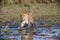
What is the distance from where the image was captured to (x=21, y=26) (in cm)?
1240

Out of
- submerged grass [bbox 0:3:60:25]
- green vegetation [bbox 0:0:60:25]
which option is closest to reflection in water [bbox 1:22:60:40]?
green vegetation [bbox 0:0:60:25]

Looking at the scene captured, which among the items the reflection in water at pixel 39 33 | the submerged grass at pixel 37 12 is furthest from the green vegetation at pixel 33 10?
the reflection in water at pixel 39 33

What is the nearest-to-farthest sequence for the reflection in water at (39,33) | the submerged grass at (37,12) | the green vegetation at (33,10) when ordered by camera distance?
the reflection in water at (39,33) < the submerged grass at (37,12) < the green vegetation at (33,10)

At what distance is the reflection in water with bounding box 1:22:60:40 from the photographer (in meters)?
10.6

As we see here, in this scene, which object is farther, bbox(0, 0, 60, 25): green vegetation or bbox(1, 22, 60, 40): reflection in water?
bbox(0, 0, 60, 25): green vegetation

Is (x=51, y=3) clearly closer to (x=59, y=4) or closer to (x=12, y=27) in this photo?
(x=59, y=4)

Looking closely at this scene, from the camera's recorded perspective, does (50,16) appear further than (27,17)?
Yes

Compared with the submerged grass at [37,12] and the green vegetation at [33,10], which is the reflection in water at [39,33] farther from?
the submerged grass at [37,12]

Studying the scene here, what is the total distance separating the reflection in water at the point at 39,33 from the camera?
34.9 ft

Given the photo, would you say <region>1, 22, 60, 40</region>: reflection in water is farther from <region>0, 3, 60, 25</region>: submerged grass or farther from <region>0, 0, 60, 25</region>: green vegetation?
<region>0, 3, 60, 25</region>: submerged grass

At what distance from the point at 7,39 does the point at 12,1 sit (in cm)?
809

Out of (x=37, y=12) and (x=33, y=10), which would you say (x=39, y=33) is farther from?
(x=33, y=10)

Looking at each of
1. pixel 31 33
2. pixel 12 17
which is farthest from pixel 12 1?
pixel 31 33

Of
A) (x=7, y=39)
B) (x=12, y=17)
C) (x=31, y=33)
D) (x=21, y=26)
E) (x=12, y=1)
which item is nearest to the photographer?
(x=7, y=39)
